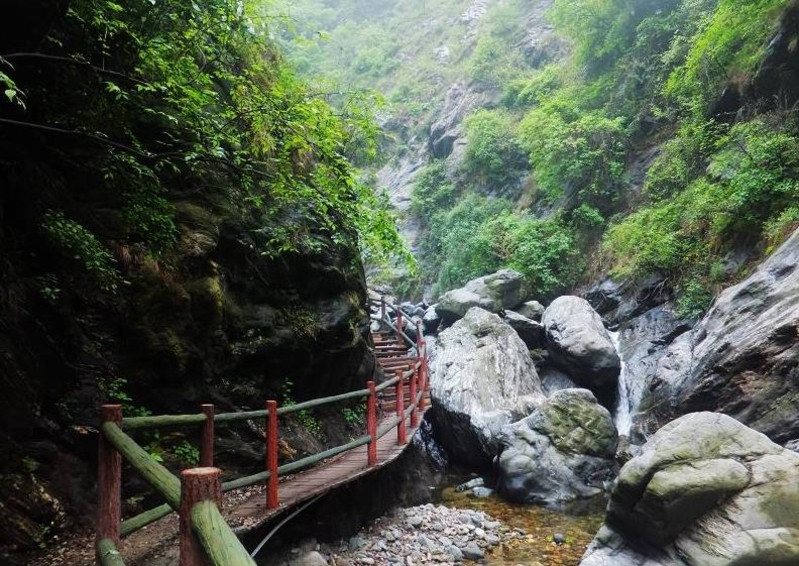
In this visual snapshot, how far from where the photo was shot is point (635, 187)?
50.0 feet

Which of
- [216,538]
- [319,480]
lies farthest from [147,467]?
[319,480]

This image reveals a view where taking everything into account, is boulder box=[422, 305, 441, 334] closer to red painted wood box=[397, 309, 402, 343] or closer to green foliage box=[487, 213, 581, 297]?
red painted wood box=[397, 309, 402, 343]

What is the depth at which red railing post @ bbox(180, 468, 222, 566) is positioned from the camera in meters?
1.71

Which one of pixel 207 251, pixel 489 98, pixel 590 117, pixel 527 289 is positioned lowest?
pixel 527 289

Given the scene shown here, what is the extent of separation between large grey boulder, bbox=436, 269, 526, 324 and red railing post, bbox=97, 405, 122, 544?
42.2 ft

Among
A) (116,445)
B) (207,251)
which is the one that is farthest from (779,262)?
(116,445)

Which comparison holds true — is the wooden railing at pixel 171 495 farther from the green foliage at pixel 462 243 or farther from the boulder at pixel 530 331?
the green foliage at pixel 462 243

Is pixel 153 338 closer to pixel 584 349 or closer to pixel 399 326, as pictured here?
pixel 584 349

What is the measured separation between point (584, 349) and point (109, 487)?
995cm

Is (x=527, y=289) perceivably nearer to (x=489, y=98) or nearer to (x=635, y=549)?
(x=635, y=549)

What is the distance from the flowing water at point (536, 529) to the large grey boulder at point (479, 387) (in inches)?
57.5

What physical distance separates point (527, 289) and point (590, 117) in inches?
225

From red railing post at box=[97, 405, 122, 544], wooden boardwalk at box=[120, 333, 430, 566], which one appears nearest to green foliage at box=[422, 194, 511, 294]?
wooden boardwalk at box=[120, 333, 430, 566]

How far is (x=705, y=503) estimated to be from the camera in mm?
4605
